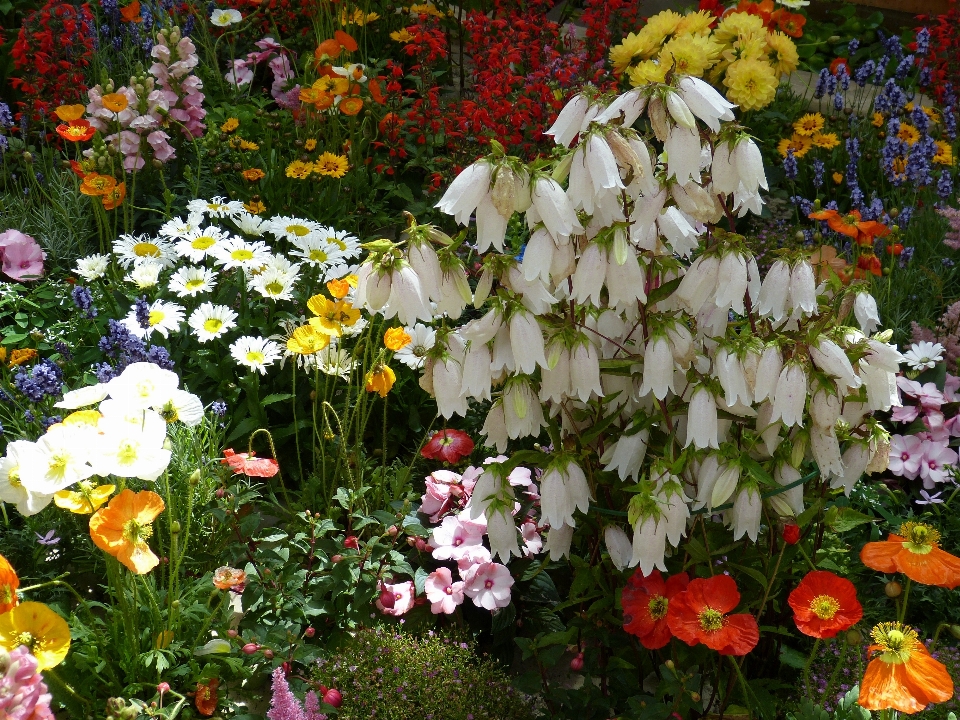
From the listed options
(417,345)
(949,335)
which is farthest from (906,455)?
(417,345)

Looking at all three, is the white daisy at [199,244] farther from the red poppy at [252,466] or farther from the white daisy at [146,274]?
the red poppy at [252,466]

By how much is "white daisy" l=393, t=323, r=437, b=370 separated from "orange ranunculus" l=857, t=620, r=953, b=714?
56.1 inches

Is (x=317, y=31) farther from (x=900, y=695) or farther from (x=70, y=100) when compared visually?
(x=900, y=695)

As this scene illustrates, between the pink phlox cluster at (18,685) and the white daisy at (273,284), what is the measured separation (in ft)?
4.59

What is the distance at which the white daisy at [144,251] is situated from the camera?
9.38ft

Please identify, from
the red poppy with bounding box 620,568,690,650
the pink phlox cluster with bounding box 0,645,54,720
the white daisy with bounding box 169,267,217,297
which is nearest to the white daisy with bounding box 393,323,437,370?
the white daisy with bounding box 169,267,217,297

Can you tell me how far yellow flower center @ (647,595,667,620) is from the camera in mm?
1855

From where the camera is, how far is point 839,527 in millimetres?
2045

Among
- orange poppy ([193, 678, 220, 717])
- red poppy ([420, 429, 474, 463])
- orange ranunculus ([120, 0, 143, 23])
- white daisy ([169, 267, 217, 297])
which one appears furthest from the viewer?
orange ranunculus ([120, 0, 143, 23])

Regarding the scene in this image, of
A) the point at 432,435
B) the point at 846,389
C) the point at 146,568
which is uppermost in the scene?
the point at 846,389

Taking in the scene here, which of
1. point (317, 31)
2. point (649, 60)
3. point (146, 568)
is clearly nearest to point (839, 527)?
point (146, 568)

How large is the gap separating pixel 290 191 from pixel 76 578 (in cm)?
175

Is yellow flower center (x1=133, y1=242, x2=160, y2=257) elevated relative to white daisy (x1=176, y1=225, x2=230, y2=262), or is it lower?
lower

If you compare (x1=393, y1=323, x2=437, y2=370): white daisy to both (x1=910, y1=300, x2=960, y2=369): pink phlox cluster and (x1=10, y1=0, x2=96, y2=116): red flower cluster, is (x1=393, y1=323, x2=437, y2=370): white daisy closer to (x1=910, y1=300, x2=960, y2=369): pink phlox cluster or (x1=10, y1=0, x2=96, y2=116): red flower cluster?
(x1=910, y1=300, x2=960, y2=369): pink phlox cluster
